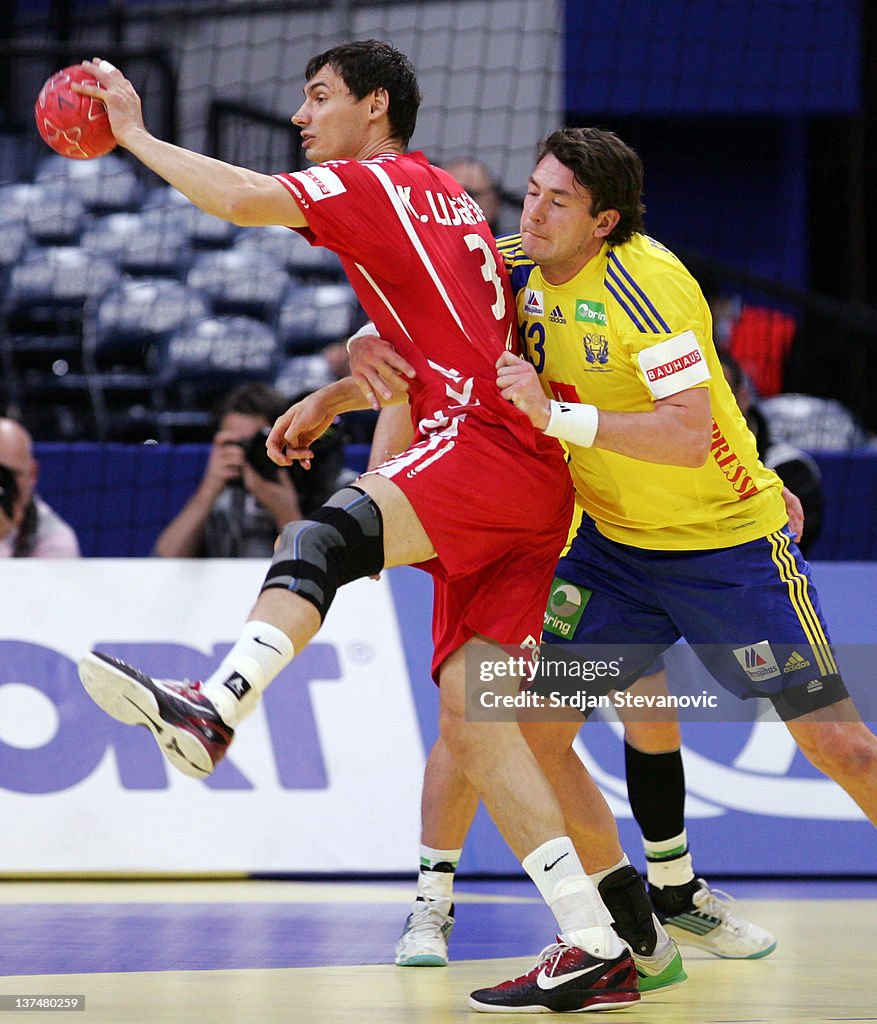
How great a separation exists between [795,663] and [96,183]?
796cm

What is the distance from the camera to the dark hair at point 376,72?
3.64 metres

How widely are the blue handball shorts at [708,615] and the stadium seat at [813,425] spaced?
455 centimetres

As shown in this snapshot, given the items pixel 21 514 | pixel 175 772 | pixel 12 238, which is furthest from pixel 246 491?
pixel 12 238

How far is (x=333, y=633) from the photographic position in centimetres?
557

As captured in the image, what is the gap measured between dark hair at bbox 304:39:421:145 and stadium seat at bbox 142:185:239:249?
6790 mm

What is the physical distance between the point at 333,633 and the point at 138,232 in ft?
17.2

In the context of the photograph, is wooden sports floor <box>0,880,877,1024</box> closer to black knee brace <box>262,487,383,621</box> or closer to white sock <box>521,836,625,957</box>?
white sock <box>521,836,625,957</box>

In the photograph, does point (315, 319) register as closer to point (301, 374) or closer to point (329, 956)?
point (301, 374)

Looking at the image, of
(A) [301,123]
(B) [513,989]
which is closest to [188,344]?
(A) [301,123]

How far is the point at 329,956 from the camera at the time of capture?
4.09 metres

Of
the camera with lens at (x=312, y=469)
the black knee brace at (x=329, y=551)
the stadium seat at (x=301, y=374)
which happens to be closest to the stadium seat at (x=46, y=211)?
the stadium seat at (x=301, y=374)

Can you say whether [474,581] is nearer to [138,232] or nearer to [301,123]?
[301,123]

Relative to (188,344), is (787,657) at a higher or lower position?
higher

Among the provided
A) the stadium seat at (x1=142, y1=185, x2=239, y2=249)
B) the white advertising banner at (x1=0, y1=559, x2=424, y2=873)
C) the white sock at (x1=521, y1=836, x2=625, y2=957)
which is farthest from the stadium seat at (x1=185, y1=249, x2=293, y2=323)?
the white sock at (x1=521, y1=836, x2=625, y2=957)
